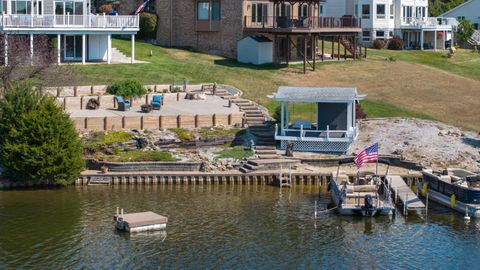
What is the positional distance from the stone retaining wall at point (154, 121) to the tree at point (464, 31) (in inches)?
2050

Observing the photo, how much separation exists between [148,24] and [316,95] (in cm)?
3232

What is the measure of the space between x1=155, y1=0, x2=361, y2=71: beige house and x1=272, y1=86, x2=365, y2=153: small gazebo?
2001cm

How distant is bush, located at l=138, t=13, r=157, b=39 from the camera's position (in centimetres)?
8788

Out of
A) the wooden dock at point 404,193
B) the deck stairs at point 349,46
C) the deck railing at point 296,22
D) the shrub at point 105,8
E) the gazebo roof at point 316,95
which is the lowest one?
the wooden dock at point 404,193

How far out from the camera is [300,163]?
5709 cm

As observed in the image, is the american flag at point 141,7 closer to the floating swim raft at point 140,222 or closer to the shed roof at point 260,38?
the shed roof at point 260,38

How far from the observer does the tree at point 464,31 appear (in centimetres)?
10731

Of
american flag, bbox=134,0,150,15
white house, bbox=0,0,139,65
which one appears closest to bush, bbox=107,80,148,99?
white house, bbox=0,0,139,65

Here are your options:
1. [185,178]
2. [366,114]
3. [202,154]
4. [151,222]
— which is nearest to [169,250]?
[151,222]

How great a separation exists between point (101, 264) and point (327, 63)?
48648 mm

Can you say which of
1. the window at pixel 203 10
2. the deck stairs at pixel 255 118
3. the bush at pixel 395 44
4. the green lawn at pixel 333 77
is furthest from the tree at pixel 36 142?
the bush at pixel 395 44

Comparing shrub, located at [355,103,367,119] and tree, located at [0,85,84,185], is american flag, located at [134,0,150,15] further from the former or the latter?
tree, located at [0,85,84,185]

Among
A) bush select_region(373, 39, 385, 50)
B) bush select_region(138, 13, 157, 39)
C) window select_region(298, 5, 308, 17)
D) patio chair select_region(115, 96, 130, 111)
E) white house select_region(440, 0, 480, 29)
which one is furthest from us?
white house select_region(440, 0, 480, 29)

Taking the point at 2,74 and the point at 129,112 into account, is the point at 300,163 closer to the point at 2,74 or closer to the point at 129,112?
the point at 129,112
